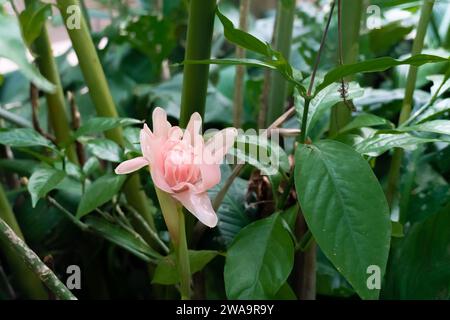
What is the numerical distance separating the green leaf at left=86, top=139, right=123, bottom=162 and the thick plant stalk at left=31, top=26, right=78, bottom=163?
3.3 inches

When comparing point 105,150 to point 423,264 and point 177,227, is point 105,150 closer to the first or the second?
point 177,227

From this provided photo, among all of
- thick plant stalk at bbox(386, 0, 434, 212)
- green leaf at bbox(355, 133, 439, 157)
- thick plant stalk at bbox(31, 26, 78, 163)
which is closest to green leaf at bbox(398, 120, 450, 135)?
green leaf at bbox(355, 133, 439, 157)

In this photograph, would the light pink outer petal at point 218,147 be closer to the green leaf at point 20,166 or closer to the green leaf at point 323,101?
the green leaf at point 323,101

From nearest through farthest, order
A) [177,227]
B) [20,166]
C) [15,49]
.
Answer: [15,49] → [177,227] → [20,166]

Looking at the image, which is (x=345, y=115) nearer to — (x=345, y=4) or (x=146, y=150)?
(x=345, y=4)

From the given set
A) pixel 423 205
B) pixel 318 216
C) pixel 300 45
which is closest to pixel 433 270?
pixel 423 205

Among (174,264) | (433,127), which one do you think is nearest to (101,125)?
(174,264)

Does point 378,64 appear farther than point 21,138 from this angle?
No

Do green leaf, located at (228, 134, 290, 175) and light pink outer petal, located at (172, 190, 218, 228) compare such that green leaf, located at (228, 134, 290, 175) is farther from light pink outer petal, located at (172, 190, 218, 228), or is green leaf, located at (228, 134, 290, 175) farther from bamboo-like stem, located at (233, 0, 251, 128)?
bamboo-like stem, located at (233, 0, 251, 128)

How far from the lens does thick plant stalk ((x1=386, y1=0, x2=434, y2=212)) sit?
468mm

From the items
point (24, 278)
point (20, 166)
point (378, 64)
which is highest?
point (378, 64)

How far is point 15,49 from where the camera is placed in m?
0.22

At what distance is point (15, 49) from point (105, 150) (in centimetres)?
24

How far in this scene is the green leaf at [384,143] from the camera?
0.37m
